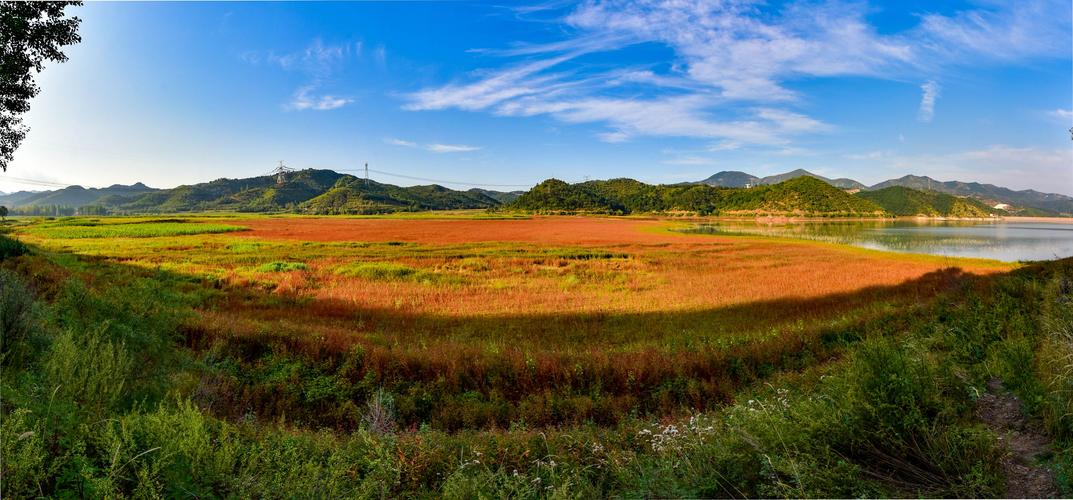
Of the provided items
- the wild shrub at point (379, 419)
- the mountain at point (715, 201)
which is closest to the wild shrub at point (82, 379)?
the wild shrub at point (379, 419)

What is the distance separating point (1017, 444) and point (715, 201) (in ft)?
570

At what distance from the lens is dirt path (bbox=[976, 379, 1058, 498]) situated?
3.63 meters

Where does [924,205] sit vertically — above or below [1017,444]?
above

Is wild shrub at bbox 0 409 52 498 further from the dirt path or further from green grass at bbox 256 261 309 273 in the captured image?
green grass at bbox 256 261 309 273

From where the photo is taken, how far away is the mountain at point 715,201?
13675cm

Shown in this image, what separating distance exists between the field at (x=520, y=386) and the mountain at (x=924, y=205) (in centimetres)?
16749

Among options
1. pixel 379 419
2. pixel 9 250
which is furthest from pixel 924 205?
pixel 9 250

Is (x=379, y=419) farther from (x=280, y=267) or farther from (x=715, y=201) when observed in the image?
(x=715, y=201)

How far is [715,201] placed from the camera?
16400 centimetres

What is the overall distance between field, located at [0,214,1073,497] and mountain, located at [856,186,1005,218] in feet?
550

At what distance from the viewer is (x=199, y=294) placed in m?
16.5

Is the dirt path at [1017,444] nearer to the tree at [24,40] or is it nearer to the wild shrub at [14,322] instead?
the wild shrub at [14,322]

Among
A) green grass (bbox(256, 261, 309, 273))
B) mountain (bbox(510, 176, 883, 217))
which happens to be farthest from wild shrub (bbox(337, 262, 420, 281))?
mountain (bbox(510, 176, 883, 217))

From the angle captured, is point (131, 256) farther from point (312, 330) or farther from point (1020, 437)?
point (1020, 437)
